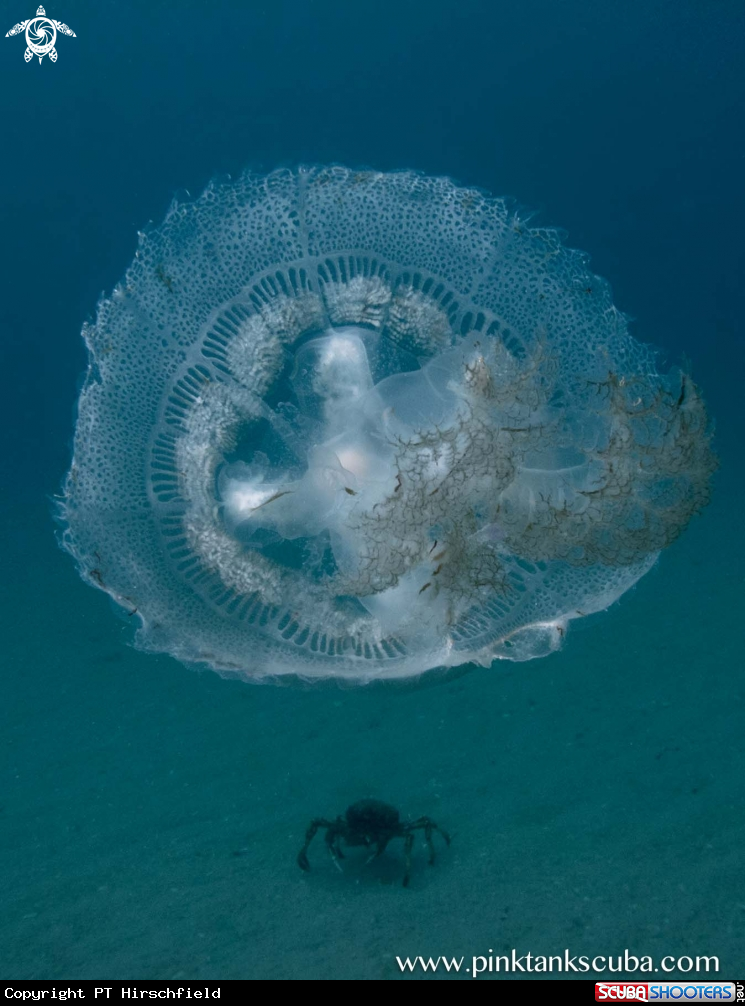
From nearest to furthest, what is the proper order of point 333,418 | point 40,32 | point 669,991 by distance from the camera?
point 669,991, point 333,418, point 40,32

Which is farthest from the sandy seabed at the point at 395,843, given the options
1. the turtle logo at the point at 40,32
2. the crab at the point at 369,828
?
the turtle logo at the point at 40,32

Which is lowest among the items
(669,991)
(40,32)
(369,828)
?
(669,991)

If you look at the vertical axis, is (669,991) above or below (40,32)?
below

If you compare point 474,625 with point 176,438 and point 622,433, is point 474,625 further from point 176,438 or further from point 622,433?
point 176,438

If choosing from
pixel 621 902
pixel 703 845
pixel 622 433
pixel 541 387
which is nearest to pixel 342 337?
pixel 541 387

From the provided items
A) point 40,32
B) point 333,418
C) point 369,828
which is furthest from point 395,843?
point 40,32

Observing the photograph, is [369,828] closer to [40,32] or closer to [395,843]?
[395,843]
